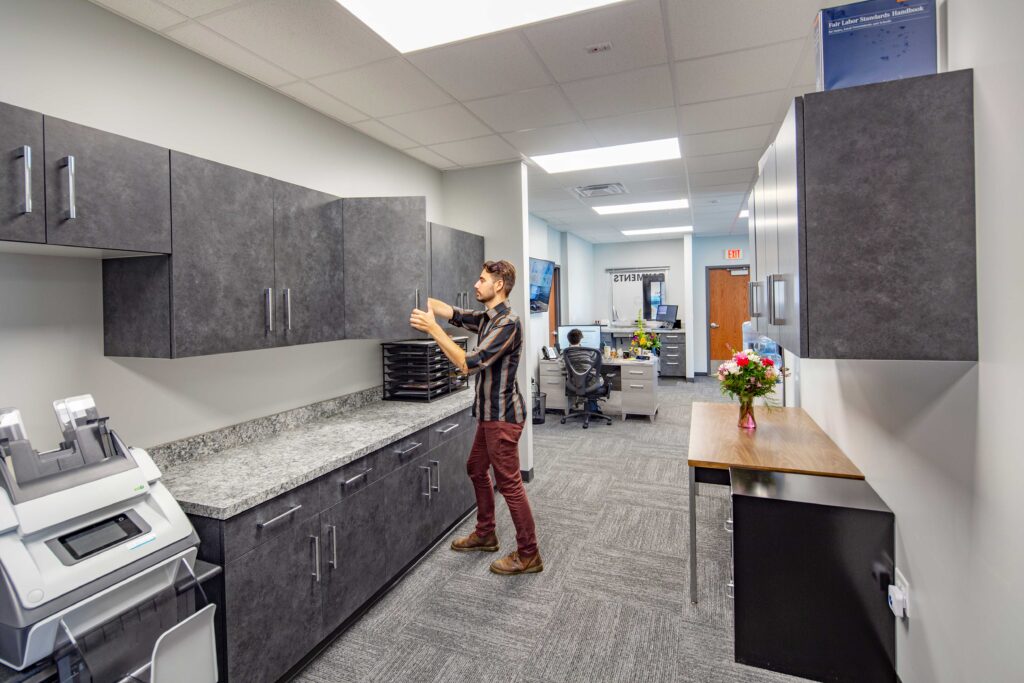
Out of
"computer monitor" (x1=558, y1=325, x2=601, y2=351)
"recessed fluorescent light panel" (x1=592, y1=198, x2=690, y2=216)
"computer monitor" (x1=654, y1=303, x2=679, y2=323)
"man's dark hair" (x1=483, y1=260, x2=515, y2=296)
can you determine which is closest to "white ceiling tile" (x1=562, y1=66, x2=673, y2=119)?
"man's dark hair" (x1=483, y1=260, x2=515, y2=296)

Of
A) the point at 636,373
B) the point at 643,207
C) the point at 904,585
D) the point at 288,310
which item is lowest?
the point at 904,585

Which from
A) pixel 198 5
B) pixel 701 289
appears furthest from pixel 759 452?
pixel 701 289

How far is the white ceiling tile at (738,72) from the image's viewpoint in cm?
219

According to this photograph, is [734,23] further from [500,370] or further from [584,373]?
[584,373]

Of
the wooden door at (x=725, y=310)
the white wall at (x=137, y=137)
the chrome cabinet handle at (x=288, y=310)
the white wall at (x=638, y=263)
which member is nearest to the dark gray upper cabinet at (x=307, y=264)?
the chrome cabinet handle at (x=288, y=310)

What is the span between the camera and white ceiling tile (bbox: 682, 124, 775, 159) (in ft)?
10.5

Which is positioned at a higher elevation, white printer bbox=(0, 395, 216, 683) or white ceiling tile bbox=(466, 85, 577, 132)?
white ceiling tile bbox=(466, 85, 577, 132)

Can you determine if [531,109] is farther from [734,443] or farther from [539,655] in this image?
[539,655]

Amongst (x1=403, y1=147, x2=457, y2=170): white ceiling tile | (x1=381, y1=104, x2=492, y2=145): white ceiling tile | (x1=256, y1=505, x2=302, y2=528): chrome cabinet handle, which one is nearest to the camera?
(x1=256, y1=505, x2=302, y2=528): chrome cabinet handle

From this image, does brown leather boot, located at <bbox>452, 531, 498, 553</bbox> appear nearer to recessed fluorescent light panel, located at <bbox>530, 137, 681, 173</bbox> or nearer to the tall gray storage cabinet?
the tall gray storage cabinet

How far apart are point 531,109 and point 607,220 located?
12.5 ft

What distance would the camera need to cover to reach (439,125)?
2.94 m

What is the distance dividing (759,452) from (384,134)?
265 cm

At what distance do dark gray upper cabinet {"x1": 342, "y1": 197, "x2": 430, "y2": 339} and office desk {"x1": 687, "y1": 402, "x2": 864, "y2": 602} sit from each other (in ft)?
4.92
